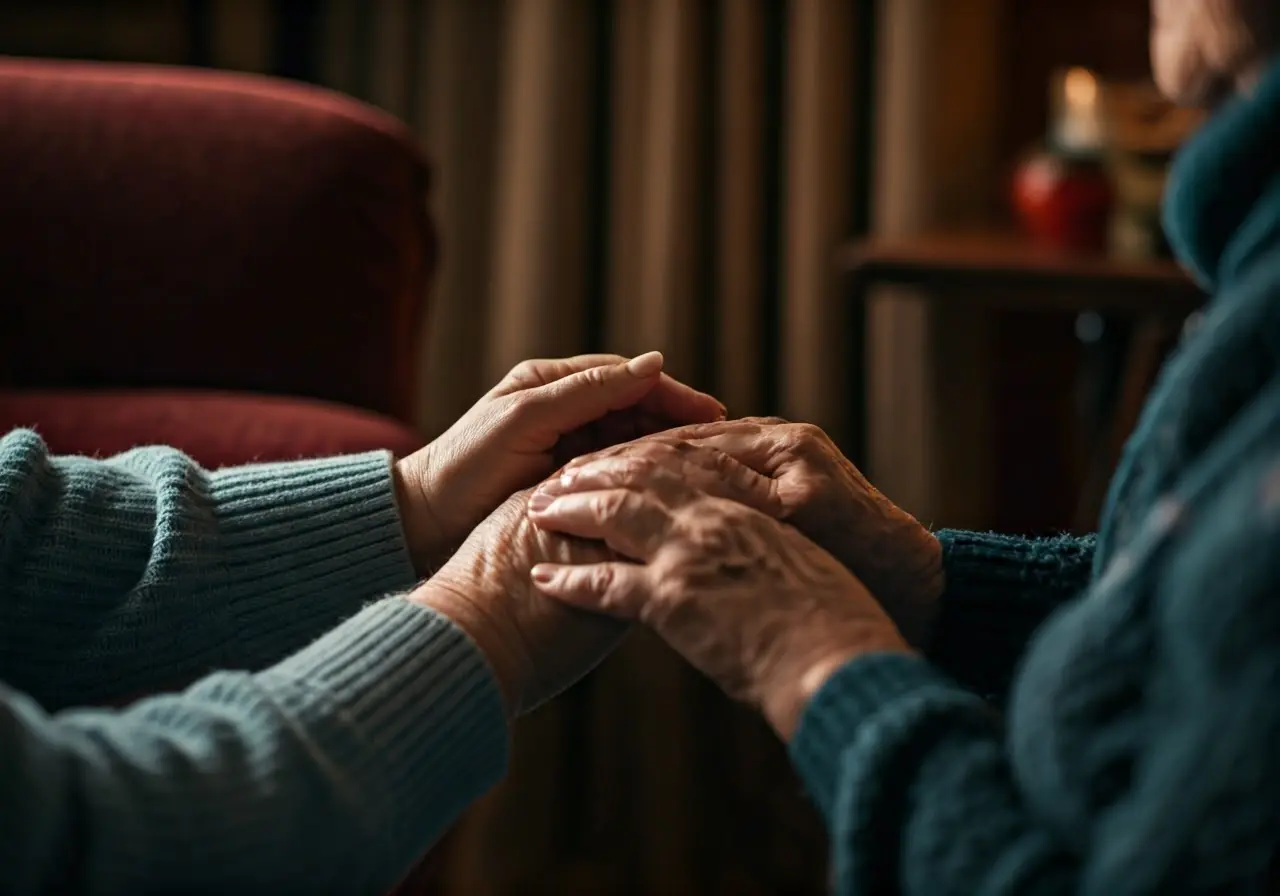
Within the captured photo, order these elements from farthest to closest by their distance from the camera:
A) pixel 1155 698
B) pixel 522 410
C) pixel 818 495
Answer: pixel 522 410 < pixel 818 495 < pixel 1155 698

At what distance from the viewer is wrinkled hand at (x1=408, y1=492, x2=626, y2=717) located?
75 cm

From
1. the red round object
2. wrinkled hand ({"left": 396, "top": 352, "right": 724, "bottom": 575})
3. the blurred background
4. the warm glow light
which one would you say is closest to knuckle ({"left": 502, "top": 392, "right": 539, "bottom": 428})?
wrinkled hand ({"left": 396, "top": 352, "right": 724, "bottom": 575})

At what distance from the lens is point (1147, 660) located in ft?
1.67

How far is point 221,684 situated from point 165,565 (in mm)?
227

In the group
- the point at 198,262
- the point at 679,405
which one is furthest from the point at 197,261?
the point at 679,405

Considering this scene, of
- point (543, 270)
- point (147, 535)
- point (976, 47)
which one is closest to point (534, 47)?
point (543, 270)

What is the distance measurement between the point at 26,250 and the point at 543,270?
0.92 metres

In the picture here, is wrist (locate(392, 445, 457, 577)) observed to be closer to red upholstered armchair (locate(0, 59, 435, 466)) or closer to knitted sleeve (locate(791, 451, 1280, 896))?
red upholstered armchair (locate(0, 59, 435, 466))

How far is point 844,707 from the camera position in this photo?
61 cm

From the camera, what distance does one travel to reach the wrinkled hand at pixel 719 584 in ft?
2.21

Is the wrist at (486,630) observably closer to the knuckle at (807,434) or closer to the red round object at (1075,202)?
the knuckle at (807,434)

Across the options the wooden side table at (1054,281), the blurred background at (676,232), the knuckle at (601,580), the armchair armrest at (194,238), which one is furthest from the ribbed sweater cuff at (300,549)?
the blurred background at (676,232)

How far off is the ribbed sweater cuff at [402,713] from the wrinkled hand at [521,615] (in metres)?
0.02

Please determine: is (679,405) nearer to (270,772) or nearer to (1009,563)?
(1009,563)
